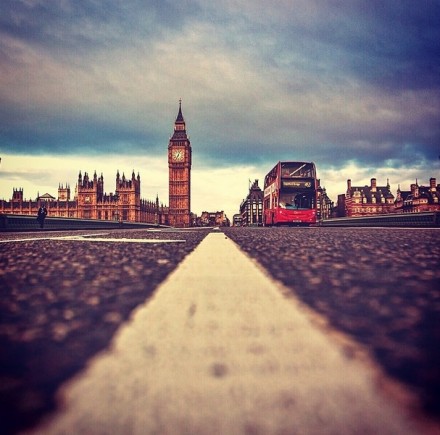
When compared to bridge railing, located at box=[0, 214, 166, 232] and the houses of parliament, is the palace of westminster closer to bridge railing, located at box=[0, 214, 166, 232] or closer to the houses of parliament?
the houses of parliament

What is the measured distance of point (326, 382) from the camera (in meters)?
0.75

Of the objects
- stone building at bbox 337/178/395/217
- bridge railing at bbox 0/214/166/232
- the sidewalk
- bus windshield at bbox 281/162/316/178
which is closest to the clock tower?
stone building at bbox 337/178/395/217

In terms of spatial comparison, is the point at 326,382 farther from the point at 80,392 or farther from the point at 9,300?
the point at 9,300

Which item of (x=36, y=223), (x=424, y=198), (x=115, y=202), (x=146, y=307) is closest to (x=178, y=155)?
(x=115, y=202)

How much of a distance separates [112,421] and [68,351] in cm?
40

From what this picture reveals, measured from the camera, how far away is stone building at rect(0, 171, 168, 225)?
5157 inches

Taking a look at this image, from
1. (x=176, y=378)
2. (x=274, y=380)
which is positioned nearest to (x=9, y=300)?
(x=176, y=378)

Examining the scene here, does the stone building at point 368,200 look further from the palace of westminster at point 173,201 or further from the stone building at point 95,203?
the stone building at point 95,203

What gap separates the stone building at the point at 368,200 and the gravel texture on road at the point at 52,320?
399 ft

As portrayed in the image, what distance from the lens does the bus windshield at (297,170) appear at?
2236cm

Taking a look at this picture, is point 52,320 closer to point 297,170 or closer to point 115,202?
point 297,170

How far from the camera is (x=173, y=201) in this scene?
445ft

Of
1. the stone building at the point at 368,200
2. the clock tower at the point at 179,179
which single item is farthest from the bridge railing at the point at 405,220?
the clock tower at the point at 179,179

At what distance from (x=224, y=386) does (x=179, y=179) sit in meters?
141
